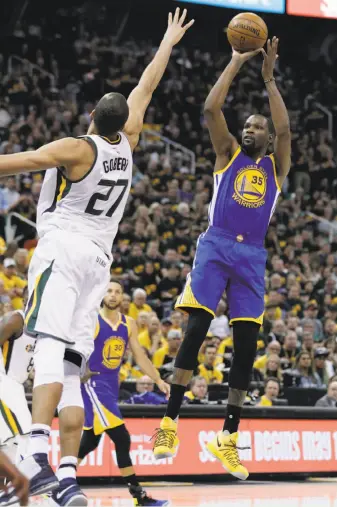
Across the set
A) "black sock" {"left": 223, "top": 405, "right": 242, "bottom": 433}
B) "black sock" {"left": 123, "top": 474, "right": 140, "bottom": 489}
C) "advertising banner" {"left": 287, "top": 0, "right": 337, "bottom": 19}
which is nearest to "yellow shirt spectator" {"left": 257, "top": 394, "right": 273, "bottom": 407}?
"black sock" {"left": 123, "top": 474, "right": 140, "bottom": 489}

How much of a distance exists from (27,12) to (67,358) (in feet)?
65.4

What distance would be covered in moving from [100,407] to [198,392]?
11.0ft

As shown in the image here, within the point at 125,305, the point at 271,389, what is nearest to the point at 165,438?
the point at 271,389

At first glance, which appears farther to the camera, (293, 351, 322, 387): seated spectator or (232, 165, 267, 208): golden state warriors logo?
(293, 351, 322, 387): seated spectator

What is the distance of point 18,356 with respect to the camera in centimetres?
789

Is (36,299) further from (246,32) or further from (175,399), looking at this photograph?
(246,32)

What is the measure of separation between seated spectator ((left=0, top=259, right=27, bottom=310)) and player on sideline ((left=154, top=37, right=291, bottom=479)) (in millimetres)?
6539

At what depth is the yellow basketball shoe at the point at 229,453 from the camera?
7379 millimetres

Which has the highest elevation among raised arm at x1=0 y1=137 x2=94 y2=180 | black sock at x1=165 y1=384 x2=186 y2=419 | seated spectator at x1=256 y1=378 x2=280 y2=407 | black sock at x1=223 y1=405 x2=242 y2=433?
raised arm at x1=0 y1=137 x2=94 y2=180

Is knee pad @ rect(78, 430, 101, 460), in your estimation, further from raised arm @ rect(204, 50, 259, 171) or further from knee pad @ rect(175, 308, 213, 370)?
raised arm @ rect(204, 50, 259, 171)

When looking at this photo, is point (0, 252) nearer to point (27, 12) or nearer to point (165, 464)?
point (165, 464)

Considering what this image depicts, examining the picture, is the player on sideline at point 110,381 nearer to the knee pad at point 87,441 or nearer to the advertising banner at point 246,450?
the knee pad at point 87,441

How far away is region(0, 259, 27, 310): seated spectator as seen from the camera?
542 inches

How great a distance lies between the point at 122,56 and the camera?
24.7 metres
